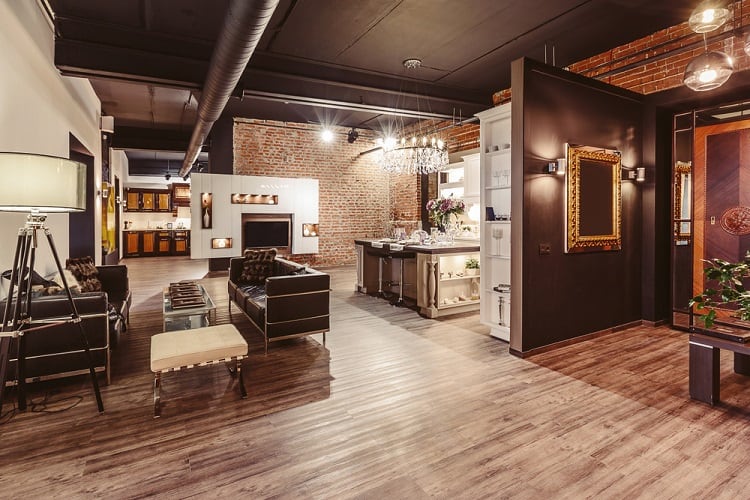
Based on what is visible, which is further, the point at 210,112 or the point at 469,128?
the point at 469,128

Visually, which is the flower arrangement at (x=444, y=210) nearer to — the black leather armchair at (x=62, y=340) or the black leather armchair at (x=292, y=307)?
the black leather armchair at (x=292, y=307)

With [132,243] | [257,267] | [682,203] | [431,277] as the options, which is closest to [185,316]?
[257,267]

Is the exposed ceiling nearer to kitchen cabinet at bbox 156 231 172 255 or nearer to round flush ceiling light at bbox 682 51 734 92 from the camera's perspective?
round flush ceiling light at bbox 682 51 734 92

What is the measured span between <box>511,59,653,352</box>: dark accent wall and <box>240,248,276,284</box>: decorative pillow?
3.48 metres

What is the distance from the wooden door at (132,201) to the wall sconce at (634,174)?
52.7ft

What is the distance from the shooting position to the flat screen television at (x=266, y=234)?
33.6ft

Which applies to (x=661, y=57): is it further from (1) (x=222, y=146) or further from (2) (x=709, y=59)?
(1) (x=222, y=146)

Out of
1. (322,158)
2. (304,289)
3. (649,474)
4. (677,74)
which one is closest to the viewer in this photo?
(649,474)

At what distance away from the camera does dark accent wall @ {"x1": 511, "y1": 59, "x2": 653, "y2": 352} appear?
4.12m

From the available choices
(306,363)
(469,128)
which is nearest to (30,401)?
(306,363)

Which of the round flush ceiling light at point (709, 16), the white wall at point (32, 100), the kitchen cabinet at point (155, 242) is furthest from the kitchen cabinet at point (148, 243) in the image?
the round flush ceiling light at point (709, 16)

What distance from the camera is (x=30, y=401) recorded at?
3.13 meters

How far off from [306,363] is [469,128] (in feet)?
21.4

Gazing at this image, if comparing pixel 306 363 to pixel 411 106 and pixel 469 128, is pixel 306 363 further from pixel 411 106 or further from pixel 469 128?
pixel 469 128
